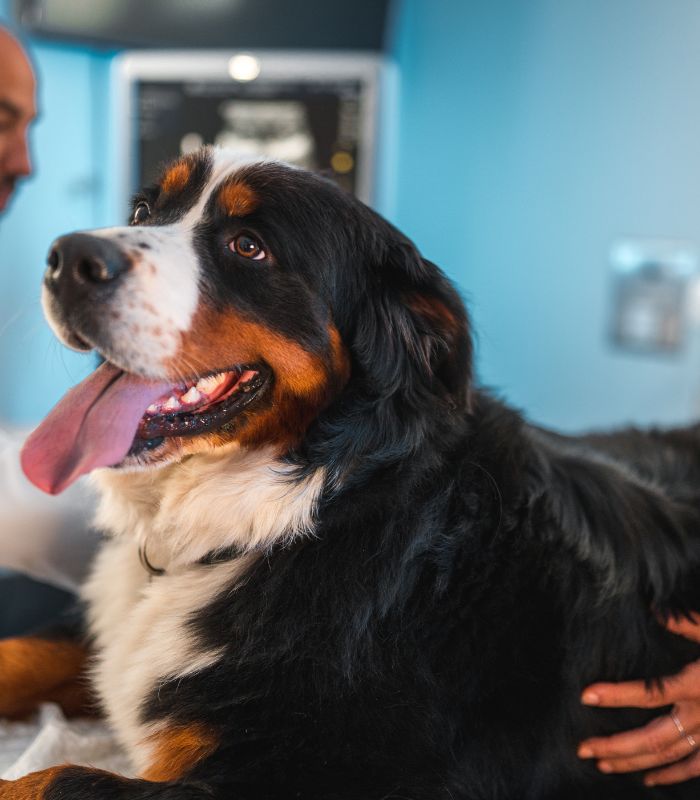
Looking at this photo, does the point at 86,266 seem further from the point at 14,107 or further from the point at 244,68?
the point at 244,68

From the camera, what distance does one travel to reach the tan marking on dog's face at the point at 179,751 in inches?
43.5

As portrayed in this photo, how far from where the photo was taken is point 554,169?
350cm

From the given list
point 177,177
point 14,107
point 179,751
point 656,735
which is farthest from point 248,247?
point 14,107

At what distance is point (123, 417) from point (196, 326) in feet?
0.52

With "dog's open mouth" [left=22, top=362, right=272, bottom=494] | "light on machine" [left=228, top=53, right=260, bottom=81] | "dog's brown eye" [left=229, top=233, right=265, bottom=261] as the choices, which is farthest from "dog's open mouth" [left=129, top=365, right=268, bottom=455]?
"light on machine" [left=228, top=53, right=260, bottom=81]

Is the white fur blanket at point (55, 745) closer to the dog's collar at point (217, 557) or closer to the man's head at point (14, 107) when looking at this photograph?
the dog's collar at point (217, 557)

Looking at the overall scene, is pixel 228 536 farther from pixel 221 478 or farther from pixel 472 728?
pixel 472 728

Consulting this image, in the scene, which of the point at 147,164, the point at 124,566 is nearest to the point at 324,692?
the point at 124,566

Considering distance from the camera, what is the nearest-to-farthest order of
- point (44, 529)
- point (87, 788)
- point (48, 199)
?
point (87, 788), point (44, 529), point (48, 199)

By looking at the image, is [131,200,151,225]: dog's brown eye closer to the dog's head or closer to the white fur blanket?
the dog's head

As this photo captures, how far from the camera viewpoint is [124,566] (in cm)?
143

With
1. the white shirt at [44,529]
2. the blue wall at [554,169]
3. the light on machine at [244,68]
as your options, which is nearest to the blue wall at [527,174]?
the blue wall at [554,169]

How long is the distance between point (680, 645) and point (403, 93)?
9.60 ft

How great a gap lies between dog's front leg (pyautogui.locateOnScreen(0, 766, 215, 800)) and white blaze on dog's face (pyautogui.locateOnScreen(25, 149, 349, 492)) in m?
0.36
